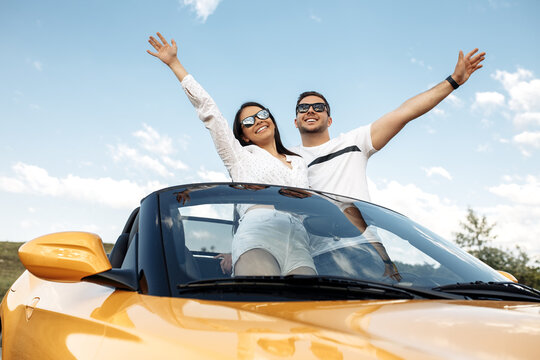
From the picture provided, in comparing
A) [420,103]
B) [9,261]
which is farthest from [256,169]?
[9,261]

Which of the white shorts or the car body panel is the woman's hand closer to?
the white shorts

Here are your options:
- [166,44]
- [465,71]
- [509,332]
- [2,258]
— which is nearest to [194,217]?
[509,332]

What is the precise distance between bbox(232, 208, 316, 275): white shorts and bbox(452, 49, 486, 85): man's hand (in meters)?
2.69

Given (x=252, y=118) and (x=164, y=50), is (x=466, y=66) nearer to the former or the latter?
(x=252, y=118)

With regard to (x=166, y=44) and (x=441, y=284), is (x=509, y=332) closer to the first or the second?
(x=441, y=284)

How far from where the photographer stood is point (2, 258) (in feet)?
63.8

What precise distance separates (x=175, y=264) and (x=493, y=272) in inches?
56.0

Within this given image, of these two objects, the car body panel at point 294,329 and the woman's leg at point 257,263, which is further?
the woman's leg at point 257,263

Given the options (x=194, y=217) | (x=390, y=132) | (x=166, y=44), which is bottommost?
(x=194, y=217)

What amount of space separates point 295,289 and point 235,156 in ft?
6.55

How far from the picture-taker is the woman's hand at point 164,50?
12.4 feet

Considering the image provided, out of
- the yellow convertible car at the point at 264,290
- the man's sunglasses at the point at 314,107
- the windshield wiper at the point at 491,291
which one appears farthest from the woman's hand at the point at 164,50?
the windshield wiper at the point at 491,291

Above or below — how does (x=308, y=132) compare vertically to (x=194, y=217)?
above

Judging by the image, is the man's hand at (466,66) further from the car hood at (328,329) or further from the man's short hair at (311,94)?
the car hood at (328,329)
